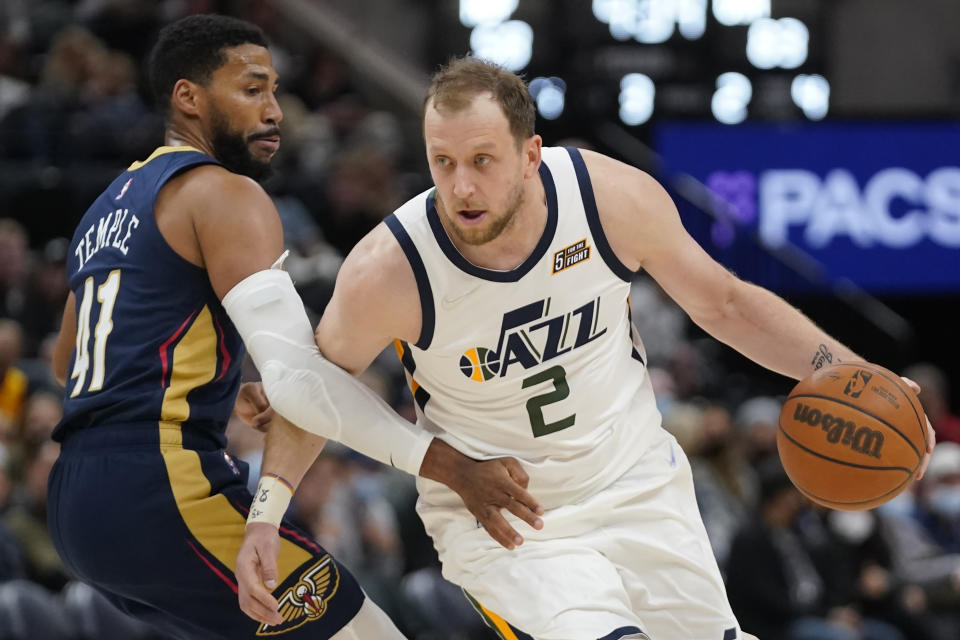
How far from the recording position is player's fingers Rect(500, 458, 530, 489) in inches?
138

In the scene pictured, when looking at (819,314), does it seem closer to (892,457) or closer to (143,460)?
(892,457)

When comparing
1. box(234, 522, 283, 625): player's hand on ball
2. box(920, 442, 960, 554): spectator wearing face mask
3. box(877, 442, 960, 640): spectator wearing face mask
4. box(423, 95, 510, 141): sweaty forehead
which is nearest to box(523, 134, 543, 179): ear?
box(423, 95, 510, 141): sweaty forehead

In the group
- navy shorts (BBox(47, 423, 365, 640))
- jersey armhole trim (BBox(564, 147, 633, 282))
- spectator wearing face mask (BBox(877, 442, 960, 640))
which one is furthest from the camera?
spectator wearing face mask (BBox(877, 442, 960, 640))

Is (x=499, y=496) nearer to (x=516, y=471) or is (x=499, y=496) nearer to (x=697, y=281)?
(x=516, y=471)

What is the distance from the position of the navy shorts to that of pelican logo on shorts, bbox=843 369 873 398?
1469mm

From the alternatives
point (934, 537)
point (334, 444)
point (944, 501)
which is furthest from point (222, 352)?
point (944, 501)

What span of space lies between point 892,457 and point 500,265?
1198 mm

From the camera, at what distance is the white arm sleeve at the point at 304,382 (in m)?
3.45

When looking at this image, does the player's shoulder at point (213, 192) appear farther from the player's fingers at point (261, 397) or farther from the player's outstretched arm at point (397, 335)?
the player's fingers at point (261, 397)

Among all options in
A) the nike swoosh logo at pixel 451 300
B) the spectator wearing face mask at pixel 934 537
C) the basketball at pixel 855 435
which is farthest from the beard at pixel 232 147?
the spectator wearing face mask at pixel 934 537

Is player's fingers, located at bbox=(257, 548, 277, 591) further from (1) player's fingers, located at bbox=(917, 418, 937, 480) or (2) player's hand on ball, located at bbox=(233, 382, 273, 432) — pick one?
(1) player's fingers, located at bbox=(917, 418, 937, 480)

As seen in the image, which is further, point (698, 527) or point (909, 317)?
point (909, 317)

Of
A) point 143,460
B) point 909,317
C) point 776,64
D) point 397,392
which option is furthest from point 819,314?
point 143,460

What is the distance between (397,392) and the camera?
8.52 meters
